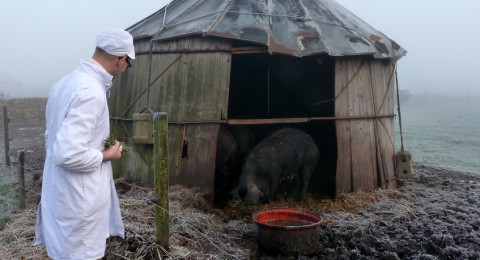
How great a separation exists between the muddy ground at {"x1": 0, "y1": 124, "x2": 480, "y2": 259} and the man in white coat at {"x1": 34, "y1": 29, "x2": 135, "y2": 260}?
174cm

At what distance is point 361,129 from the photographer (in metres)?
9.45

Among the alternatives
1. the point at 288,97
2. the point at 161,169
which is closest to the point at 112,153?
the point at 161,169

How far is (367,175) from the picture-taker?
948 centimetres

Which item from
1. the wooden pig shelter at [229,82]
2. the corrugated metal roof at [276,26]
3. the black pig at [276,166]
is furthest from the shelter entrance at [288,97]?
the corrugated metal roof at [276,26]

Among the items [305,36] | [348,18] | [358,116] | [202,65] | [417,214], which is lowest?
[417,214]

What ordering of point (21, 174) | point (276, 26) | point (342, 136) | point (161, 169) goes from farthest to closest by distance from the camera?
point (342, 136), point (276, 26), point (21, 174), point (161, 169)

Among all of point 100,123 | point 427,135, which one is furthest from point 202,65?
point 427,135

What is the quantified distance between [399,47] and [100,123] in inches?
361

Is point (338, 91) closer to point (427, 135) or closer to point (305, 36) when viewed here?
point (305, 36)

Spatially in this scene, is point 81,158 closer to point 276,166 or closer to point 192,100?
point 192,100

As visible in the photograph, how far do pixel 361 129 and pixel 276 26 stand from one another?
2841 mm

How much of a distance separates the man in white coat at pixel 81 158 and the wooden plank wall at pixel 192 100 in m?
4.96

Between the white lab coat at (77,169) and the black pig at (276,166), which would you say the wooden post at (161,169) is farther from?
the black pig at (276,166)

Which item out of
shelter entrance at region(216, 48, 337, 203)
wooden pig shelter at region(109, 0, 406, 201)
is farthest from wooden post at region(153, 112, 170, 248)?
shelter entrance at region(216, 48, 337, 203)
